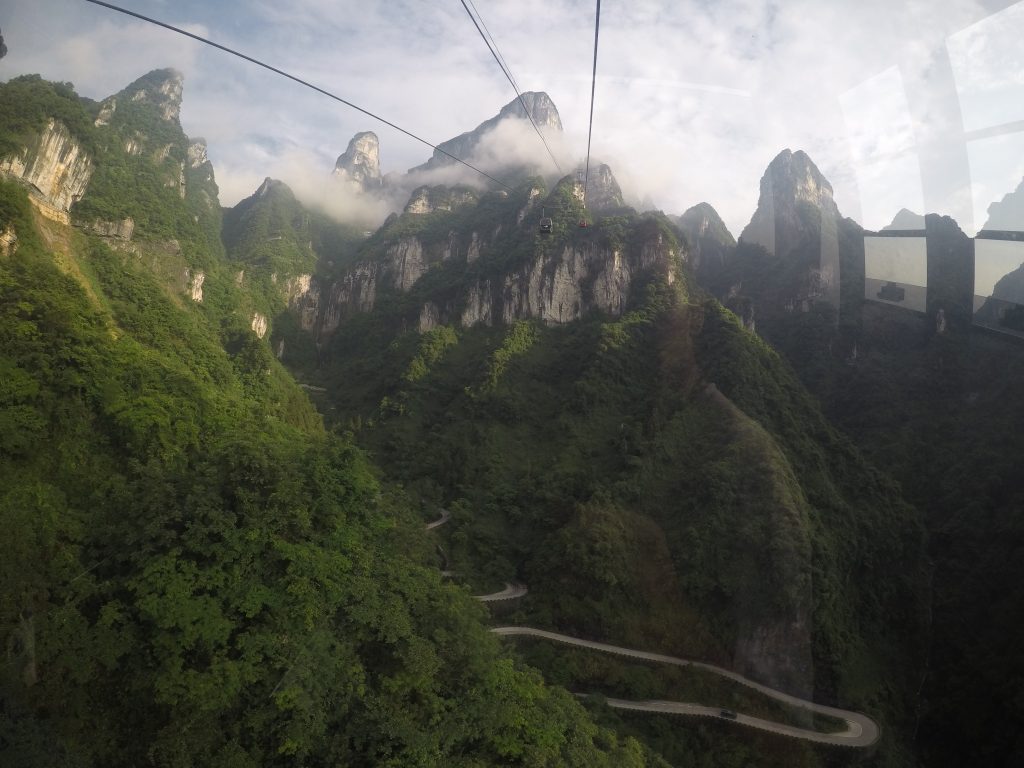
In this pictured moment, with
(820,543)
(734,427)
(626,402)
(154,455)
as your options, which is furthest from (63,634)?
(626,402)

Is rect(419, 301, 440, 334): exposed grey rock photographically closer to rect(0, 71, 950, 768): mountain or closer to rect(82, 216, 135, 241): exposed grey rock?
rect(0, 71, 950, 768): mountain

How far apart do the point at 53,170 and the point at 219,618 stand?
4011 cm

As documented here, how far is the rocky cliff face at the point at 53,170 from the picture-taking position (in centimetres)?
3150

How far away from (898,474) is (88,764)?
5063 cm

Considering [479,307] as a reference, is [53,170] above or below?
above

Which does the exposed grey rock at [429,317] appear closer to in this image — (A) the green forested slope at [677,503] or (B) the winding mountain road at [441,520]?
(A) the green forested slope at [677,503]

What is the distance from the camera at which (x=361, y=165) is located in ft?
472

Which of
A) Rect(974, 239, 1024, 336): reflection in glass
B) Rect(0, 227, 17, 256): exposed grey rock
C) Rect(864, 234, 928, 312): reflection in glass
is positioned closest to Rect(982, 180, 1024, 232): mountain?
Rect(974, 239, 1024, 336): reflection in glass

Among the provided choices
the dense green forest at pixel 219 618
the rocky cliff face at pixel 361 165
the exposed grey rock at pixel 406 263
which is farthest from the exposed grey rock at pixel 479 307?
the rocky cliff face at pixel 361 165

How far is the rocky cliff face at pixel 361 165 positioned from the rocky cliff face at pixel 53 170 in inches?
4293

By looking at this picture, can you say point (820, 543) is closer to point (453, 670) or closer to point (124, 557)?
point (453, 670)

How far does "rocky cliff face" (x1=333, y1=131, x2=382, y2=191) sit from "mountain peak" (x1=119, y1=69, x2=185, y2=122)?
211 feet

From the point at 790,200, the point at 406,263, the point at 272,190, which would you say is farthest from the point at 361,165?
the point at 790,200

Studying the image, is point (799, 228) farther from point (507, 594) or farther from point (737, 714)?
point (737, 714)
